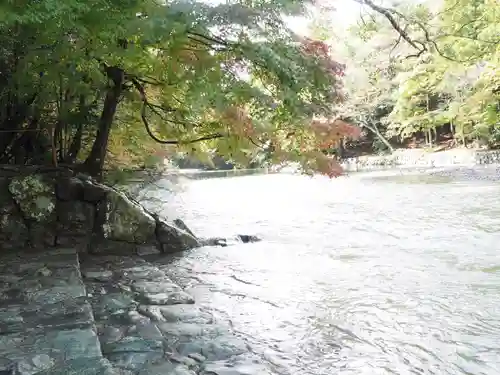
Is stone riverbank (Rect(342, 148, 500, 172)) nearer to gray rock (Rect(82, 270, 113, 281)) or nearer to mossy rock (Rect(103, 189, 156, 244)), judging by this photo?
mossy rock (Rect(103, 189, 156, 244))

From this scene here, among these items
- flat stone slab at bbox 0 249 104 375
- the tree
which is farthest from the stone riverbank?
flat stone slab at bbox 0 249 104 375

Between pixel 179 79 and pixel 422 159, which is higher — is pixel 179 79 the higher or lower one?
the higher one

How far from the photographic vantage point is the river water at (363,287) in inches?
131

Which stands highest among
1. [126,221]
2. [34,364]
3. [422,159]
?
[422,159]

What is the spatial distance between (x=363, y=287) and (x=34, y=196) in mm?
4168

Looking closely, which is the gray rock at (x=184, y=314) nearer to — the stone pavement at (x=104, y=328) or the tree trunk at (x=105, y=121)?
the stone pavement at (x=104, y=328)

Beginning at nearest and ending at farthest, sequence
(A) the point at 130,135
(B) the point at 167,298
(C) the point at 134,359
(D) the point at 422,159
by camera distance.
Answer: (C) the point at 134,359 → (B) the point at 167,298 → (A) the point at 130,135 → (D) the point at 422,159

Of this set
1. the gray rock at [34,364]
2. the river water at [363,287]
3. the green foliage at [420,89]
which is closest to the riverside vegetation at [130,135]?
the gray rock at [34,364]

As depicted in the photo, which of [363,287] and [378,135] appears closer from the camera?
[363,287]

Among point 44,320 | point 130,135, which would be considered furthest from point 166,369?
point 130,135

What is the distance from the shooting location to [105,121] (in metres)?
6.61

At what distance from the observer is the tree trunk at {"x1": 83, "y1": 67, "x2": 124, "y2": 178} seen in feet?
20.9

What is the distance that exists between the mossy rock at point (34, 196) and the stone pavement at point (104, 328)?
112cm

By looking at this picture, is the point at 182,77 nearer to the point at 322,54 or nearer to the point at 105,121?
the point at 322,54
